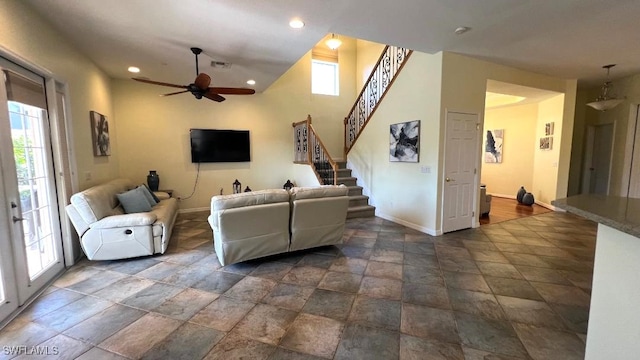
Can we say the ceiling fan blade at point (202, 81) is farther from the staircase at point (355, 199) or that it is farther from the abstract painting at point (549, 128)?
the abstract painting at point (549, 128)

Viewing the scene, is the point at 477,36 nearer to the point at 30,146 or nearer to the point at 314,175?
the point at 314,175

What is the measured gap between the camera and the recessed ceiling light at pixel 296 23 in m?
2.97

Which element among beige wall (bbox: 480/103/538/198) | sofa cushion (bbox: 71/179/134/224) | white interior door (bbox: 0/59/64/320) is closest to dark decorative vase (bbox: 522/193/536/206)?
beige wall (bbox: 480/103/538/198)

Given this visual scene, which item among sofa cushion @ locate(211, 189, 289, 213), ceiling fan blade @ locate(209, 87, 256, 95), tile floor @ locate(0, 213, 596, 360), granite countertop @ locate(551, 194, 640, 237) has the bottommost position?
tile floor @ locate(0, 213, 596, 360)

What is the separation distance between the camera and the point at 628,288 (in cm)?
122

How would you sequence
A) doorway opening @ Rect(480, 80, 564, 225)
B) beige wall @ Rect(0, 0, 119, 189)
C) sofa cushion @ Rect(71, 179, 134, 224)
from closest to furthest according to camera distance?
beige wall @ Rect(0, 0, 119, 189), sofa cushion @ Rect(71, 179, 134, 224), doorway opening @ Rect(480, 80, 564, 225)

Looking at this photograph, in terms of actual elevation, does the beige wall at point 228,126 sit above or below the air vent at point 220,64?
below

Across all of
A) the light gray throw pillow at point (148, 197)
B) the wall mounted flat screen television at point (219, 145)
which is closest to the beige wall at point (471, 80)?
the wall mounted flat screen television at point (219, 145)

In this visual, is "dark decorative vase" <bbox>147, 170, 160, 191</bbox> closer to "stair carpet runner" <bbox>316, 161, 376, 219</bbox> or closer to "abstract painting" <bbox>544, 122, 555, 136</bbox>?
"stair carpet runner" <bbox>316, 161, 376, 219</bbox>

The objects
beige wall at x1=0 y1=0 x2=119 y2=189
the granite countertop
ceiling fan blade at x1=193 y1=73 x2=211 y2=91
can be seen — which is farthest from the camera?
ceiling fan blade at x1=193 y1=73 x2=211 y2=91

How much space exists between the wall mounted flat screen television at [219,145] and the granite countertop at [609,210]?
6.12 meters

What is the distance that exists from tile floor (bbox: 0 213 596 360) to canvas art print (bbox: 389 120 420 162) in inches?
68.6

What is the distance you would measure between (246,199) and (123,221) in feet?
5.64

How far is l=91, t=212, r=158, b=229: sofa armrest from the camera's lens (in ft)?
10.7
